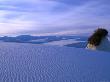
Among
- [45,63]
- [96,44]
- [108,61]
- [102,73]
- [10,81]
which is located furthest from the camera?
[96,44]

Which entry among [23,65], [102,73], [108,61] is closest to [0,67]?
[23,65]

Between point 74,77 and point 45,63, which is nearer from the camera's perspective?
point 74,77

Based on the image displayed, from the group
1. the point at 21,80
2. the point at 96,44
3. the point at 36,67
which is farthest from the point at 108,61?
the point at 96,44

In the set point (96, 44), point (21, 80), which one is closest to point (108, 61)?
point (21, 80)

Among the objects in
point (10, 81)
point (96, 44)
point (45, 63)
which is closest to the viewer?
point (10, 81)

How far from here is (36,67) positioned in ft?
15.5

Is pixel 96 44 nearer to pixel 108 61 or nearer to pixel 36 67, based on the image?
pixel 108 61

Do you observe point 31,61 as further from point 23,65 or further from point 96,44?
point 96,44

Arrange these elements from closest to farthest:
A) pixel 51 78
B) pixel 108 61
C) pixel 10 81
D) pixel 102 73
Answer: pixel 10 81, pixel 51 78, pixel 102 73, pixel 108 61

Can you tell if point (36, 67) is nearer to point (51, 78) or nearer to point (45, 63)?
point (45, 63)

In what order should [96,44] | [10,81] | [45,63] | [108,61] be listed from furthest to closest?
[96,44] → [108,61] → [45,63] → [10,81]

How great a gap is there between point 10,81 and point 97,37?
284 inches

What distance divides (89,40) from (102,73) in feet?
20.4

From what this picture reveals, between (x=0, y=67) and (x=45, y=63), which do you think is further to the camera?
(x=45, y=63)
